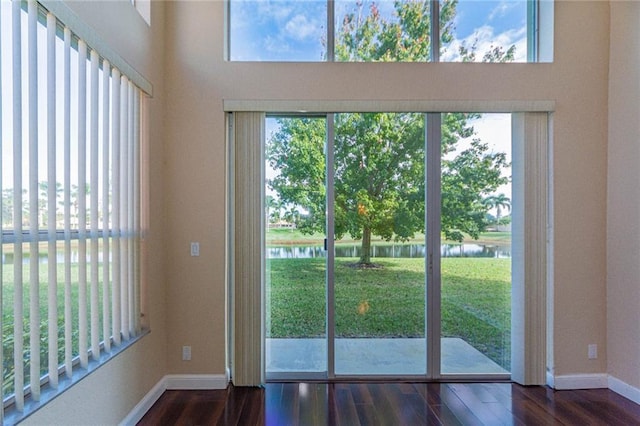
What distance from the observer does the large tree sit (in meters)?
3.05

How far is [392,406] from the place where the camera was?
2.58m

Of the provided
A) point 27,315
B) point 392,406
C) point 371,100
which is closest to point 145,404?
point 27,315

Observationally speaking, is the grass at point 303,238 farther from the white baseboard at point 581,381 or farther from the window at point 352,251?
the white baseboard at point 581,381

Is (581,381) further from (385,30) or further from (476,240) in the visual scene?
(385,30)

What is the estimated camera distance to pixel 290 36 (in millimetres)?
3057

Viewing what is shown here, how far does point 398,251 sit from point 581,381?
185 centimetres

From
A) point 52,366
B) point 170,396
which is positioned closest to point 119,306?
point 52,366

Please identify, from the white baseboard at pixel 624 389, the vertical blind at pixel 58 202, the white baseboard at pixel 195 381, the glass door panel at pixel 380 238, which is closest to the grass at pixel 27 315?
the vertical blind at pixel 58 202

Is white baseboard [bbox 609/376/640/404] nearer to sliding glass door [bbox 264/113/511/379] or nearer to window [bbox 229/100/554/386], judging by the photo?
window [bbox 229/100/554/386]

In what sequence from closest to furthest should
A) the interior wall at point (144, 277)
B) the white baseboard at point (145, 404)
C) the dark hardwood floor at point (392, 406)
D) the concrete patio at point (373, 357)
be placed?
the interior wall at point (144, 277) → the white baseboard at point (145, 404) → the dark hardwood floor at point (392, 406) → the concrete patio at point (373, 357)

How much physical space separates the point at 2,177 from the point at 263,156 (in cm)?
177

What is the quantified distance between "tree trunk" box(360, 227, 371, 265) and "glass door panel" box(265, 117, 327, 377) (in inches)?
13.6

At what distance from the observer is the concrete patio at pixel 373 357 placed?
3.03 metres

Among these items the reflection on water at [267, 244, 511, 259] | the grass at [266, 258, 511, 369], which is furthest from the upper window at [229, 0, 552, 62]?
the grass at [266, 258, 511, 369]
